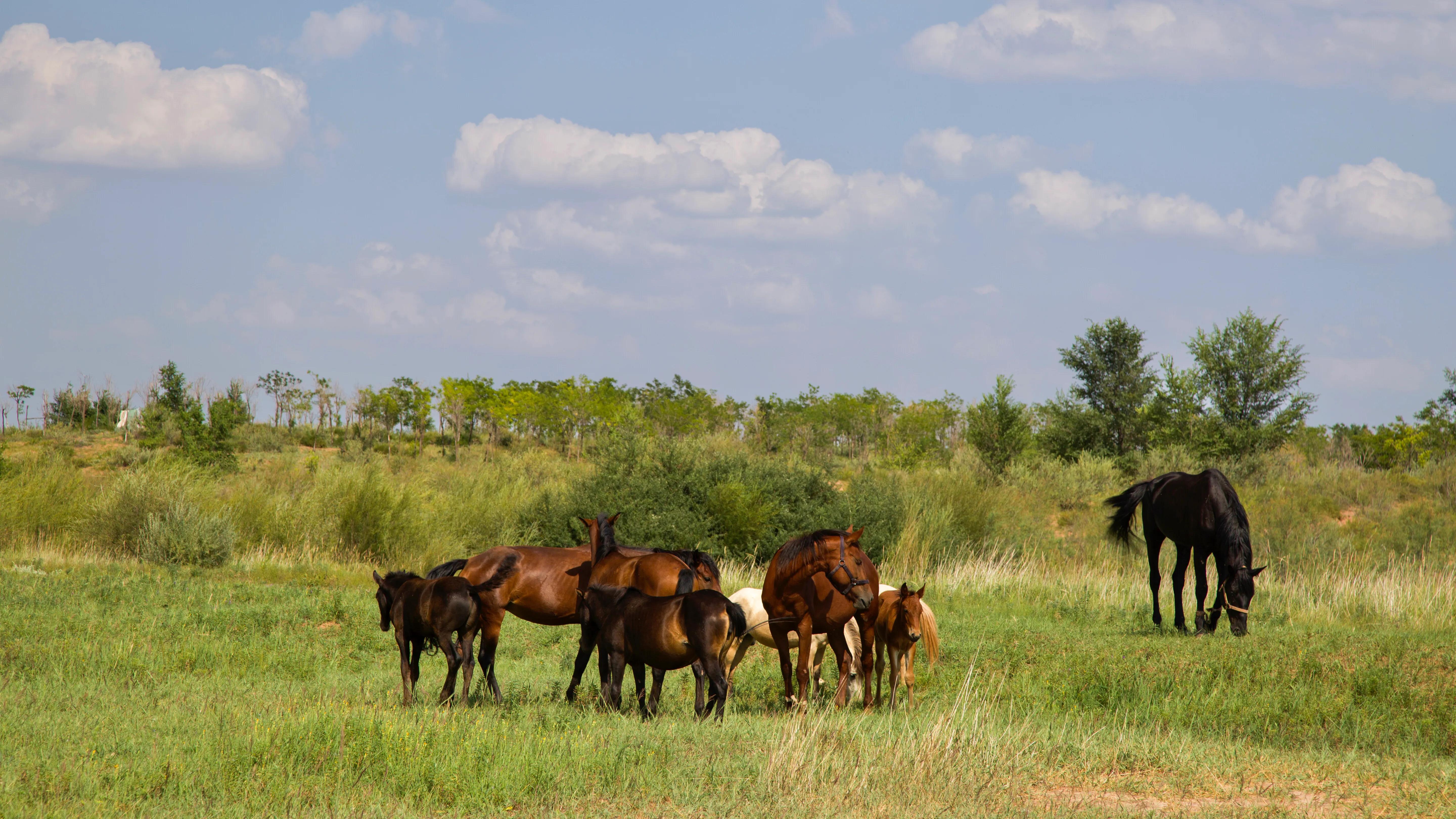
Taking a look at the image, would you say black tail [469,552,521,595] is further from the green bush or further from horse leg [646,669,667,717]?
the green bush

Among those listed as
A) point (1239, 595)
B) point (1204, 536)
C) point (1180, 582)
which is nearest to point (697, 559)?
point (1204, 536)

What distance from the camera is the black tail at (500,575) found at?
316 inches

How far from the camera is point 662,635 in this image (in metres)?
7.46

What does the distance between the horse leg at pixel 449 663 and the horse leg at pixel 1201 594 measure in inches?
309

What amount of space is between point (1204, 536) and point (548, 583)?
7070mm

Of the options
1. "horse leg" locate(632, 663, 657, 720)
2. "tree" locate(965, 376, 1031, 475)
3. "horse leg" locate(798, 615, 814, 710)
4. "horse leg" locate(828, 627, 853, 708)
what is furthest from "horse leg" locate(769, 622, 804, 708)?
"tree" locate(965, 376, 1031, 475)

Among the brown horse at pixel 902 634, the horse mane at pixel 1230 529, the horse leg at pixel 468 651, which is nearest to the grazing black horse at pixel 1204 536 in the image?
the horse mane at pixel 1230 529

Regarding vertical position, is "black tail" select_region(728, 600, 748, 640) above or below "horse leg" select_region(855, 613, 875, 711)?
above

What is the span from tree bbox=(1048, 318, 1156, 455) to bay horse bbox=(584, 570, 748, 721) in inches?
1350

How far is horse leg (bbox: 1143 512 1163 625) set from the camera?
40.1 ft

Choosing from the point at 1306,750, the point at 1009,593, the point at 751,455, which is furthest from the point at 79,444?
the point at 1306,750

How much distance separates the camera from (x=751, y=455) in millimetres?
23656

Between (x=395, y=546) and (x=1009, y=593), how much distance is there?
12.0m

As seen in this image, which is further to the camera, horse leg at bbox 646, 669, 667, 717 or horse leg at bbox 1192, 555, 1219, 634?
horse leg at bbox 1192, 555, 1219, 634
